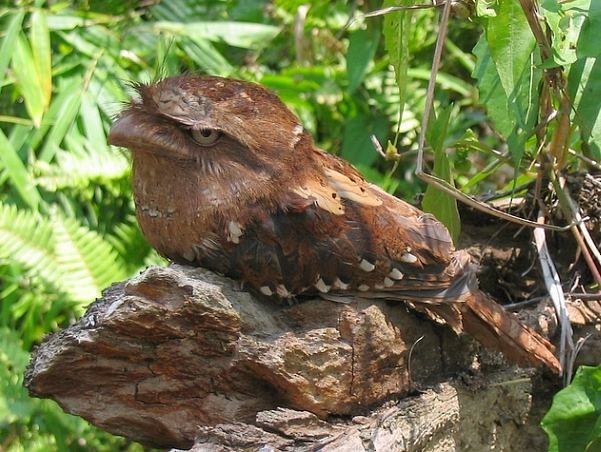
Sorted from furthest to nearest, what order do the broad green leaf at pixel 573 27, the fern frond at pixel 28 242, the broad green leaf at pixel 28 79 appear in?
1. the fern frond at pixel 28 242
2. the broad green leaf at pixel 28 79
3. the broad green leaf at pixel 573 27

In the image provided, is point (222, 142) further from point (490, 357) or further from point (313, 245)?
point (490, 357)

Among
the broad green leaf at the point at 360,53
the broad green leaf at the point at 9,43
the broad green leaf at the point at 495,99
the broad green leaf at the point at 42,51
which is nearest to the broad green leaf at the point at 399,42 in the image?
the broad green leaf at the point at 495,99

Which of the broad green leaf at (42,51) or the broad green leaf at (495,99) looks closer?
the broad green leaf at (495,99)

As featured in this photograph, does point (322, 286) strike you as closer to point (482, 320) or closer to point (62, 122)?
point (482, 320)

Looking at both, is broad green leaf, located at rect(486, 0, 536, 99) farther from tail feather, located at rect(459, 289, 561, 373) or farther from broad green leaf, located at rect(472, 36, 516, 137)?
tail feather, located at rect(459, 289, 561, 373)

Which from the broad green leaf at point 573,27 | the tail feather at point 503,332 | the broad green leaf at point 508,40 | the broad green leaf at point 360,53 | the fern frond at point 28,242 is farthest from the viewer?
the broad green leaf at point 360,53

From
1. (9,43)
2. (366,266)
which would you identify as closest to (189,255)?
(366,266)

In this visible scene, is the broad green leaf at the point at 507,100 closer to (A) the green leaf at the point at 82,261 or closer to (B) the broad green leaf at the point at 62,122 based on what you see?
(A) the green leaf at the point at 82,261

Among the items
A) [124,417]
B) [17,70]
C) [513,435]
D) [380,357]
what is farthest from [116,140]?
[17,70]
